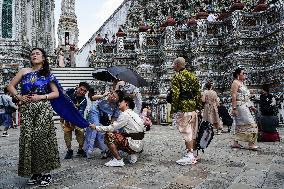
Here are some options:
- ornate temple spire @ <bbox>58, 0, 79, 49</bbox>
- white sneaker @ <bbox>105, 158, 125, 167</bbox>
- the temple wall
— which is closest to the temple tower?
ornate temple spire @ <bbox>58, 0, 79, 49</bbox>

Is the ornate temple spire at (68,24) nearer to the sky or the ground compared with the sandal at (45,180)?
nearer to the sky

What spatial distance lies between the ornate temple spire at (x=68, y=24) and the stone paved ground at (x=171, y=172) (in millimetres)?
32168

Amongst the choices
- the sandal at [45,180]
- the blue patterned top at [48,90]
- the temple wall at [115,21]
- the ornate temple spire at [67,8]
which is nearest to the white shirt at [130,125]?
the blue patterned top at [48,90]

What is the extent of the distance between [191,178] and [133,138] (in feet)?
5.11

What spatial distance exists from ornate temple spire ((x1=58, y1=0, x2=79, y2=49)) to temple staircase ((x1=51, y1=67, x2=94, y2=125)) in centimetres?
1744

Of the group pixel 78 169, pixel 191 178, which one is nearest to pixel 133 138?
pixel 78 169

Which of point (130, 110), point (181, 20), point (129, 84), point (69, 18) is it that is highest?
point (69, 18)

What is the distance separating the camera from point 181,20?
853 inches

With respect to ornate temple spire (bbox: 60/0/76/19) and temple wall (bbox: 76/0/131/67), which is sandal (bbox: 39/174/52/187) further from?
ornate temple spire (bbox: 60/0/76/19)

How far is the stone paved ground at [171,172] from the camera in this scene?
4.46 metres

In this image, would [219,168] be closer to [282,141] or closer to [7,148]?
[282,141]

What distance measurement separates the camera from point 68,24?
3784 cm

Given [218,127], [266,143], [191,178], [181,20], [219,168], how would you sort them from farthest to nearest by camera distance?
[181,20] → [218,127] → [266,143] → [219,168] → [191,178]

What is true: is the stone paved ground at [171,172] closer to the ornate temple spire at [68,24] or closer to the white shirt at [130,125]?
the white shirt at [130,125]
